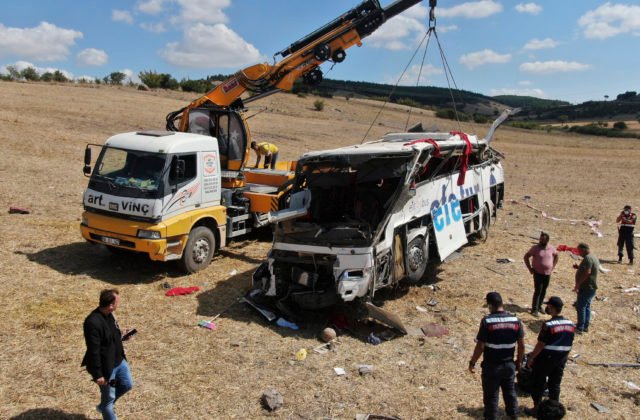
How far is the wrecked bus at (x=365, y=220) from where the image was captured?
7.43m

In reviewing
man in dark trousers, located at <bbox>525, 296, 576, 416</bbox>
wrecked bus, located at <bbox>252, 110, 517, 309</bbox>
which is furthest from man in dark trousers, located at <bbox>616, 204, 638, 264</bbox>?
man in dark trousers, located at <bbox>525, 296, 576, 416</bbox>

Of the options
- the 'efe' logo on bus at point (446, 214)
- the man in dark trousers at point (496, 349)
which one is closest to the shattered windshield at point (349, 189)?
the 'efe' logo on bus at point (446, 214)

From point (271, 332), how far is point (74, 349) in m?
2.54

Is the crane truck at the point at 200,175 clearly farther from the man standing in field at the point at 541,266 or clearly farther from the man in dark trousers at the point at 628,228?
the man in dark trousers at the point at 628,228

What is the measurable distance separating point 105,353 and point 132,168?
5.05 metres

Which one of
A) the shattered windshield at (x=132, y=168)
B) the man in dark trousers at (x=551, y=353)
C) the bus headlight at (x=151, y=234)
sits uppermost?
the shattered windshield at (x=132, y=168)

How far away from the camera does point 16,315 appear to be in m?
7.07

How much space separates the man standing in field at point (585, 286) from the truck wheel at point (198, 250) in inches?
247

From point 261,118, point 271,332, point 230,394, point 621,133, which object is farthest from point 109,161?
point 621,133

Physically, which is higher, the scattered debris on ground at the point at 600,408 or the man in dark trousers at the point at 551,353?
the man in dark trousers at the point at 551,353

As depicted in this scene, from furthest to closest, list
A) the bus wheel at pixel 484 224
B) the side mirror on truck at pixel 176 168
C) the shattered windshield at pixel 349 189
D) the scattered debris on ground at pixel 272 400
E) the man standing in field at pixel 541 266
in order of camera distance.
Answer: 1. the bus wheel at pixel 484 224
2. the side mirror on truck at pixel 176 168
3. the shattered windshield at pixel 349 189
4. the man standing in field at pixel 541 266
5. the scattered debris on ground at pixel 272 400

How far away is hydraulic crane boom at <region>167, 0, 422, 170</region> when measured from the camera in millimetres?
11188

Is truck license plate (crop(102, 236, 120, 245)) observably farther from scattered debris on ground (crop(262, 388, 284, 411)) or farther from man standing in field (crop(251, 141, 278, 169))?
man standing in field (crop(251, 141, 278, 169))

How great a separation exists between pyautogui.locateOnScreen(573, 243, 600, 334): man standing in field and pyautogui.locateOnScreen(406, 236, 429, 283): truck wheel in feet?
7.97
